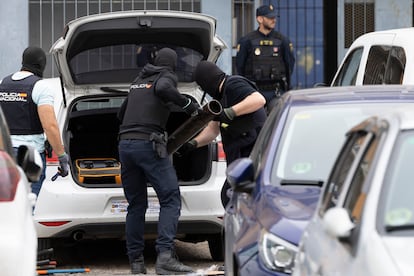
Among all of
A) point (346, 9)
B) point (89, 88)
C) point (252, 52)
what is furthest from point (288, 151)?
point (346, 9)

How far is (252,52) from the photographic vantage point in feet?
46.4

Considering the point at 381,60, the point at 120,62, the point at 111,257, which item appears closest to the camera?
the point at 381,60

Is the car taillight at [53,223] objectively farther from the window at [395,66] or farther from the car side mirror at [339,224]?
the car side mirror at [339,224]

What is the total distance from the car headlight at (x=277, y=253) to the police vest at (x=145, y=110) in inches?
147

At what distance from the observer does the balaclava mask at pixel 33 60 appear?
10.4 metres

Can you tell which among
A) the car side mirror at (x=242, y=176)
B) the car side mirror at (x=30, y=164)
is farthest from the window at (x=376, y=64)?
the car side mirror at (x=30, y=164)

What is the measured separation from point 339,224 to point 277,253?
5.25ft

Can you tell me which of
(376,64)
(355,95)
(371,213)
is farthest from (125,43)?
(371,213)

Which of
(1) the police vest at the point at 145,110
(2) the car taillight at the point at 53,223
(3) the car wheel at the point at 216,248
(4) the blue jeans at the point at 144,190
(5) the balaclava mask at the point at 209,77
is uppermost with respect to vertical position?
(5) the balaclava mask at the point at 209,77

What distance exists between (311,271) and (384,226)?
0.68 meters

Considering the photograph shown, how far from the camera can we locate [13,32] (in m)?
16.1

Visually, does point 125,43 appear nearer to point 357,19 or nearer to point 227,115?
point 227,115

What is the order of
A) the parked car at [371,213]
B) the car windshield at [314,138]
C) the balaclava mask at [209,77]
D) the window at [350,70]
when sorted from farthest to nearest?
1. the window at [350,70]
2. the balaclava mask at [209,77]
3. the car windshield at [314,138]
4. the parked car at [371,213]

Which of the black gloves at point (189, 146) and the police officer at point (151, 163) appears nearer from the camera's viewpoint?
the police officer at point (151, 163)
